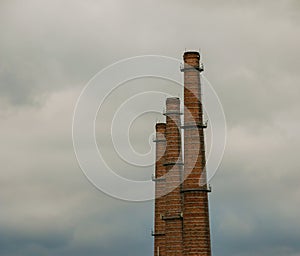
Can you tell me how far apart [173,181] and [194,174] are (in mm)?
9128

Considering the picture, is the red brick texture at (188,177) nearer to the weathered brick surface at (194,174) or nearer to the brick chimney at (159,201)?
the weathered brick surface at (194,174)

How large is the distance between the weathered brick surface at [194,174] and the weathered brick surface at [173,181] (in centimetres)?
627

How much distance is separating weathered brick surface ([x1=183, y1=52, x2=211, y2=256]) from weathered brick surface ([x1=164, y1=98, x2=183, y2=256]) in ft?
20.6

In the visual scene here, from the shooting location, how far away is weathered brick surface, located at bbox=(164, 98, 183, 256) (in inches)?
2569

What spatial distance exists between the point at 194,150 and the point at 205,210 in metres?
5.75

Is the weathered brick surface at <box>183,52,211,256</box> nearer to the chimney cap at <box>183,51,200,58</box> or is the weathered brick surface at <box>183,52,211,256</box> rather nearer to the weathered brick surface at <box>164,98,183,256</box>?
the chimney cap at <box>183,51,200,58</box>

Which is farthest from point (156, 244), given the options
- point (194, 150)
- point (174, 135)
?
point (194, 150)

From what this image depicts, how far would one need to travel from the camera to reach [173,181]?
226ft

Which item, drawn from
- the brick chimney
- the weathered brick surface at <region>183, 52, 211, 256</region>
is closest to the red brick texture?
the weathered brick surface at <region>183, 52, 211, 256</region>

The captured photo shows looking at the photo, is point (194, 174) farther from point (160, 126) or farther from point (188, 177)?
point (160, 126)

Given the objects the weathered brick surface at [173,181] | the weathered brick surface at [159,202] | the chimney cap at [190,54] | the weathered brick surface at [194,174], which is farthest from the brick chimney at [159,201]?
the chimney cap at [190,54]

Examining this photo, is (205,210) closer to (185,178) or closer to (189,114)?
(185,178)

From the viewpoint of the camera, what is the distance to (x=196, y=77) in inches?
2438

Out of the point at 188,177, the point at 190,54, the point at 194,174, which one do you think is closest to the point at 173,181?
the point at 188,177
